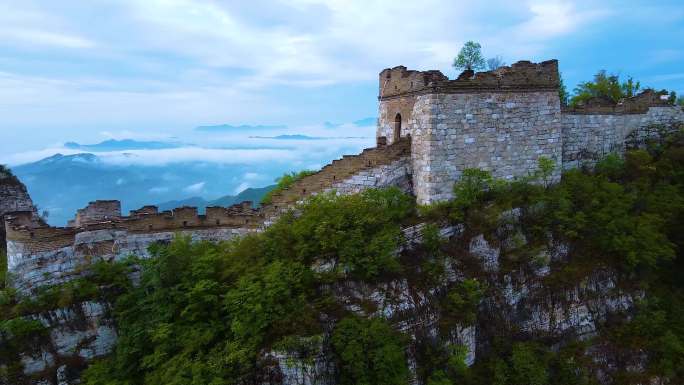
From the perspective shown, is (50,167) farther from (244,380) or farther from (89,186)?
(244,380)

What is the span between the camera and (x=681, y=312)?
14.8 meters

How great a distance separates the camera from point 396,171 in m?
15.0

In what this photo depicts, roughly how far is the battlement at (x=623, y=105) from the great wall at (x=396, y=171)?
32 centimetres

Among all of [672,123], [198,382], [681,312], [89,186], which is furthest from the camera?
[89,186]

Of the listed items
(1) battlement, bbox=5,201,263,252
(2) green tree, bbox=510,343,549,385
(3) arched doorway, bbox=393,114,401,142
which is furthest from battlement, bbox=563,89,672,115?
(1) battlement, bbox=5,201,263,252

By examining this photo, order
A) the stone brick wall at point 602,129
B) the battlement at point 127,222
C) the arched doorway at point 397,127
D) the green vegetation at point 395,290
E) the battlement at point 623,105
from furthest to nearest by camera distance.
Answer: the battlement at point 623,105
the stone brick wall at point 602,129
the arched doorway at point 397,127
the battlement at point 127,222
the green vegetation at point 395,290

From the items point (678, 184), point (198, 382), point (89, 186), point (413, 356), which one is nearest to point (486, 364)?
point (413, 356)

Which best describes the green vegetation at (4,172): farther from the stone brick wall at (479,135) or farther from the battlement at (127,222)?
the stone brick wall at (479,135)

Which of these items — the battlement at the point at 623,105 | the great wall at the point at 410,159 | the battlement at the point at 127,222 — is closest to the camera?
the great wall at the point at 410,159

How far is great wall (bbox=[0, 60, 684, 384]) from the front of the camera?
46.2ft

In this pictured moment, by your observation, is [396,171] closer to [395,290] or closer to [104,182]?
[395,290]

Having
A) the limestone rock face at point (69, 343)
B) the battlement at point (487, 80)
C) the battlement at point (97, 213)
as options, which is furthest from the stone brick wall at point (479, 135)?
the limestone rock face at point (69, 343)

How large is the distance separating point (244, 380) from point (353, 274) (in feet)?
12.3

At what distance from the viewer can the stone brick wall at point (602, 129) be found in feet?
55.9
